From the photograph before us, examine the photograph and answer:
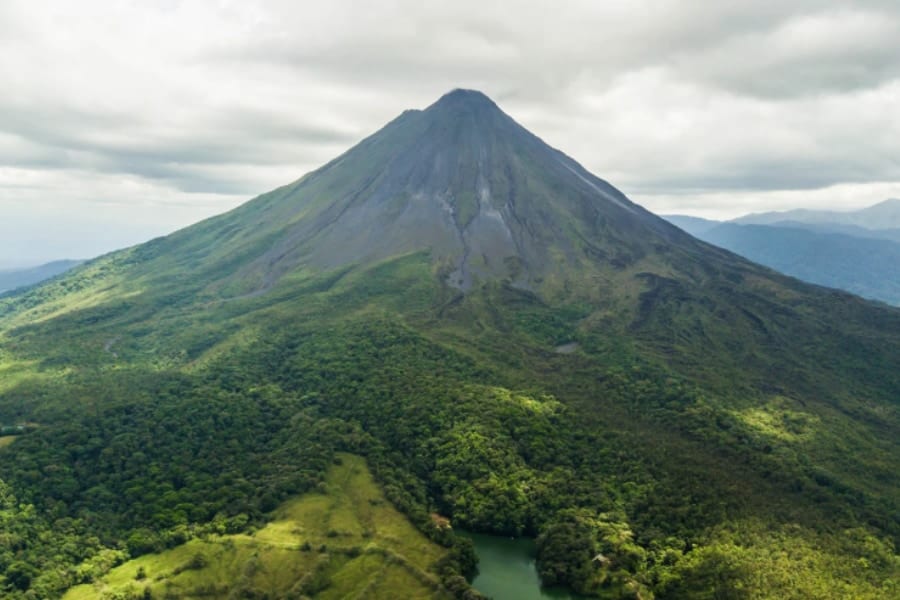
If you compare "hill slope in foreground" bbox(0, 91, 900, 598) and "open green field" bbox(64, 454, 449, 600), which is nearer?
"open green field" bbox(64, 454, 449, 600)

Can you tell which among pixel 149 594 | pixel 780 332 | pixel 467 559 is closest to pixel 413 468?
pixel 467 559

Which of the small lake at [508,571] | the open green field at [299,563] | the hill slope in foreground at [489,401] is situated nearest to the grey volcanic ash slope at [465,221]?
the hill slope in foreground at [489,401]

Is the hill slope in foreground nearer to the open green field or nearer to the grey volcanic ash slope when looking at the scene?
the grey volcanic ash slope

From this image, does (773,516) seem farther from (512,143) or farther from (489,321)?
(512,143)

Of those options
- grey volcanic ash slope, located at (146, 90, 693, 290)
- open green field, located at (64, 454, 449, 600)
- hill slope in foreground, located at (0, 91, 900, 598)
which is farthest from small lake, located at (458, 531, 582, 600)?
grey volcanic ash slope, located at (146, 90, 693, 290)

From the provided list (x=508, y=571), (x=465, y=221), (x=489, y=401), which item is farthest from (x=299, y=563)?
(x=465, y=221)

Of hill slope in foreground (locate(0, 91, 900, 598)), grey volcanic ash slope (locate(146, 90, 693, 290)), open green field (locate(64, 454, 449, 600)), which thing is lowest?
open green field (locate(64, 454, 449, 600))

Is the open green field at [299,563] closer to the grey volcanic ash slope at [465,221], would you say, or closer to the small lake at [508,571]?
the small lake at [508,571]
